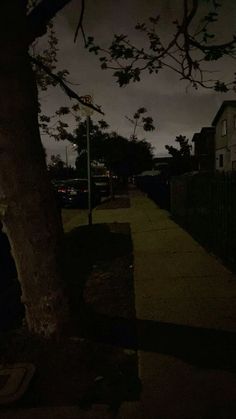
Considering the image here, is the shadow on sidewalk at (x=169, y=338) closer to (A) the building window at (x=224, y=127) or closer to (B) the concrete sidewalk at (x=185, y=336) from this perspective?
(B) the concrete sidewalk at (x=185, y=336)

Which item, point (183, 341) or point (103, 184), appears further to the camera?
point (103, 184)

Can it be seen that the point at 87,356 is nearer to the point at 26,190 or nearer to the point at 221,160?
the point at 26,190

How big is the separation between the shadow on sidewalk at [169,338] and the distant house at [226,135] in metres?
29.6

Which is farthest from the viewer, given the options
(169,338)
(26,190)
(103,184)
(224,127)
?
(224,127)

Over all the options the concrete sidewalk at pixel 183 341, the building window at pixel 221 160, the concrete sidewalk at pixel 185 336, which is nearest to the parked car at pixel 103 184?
the building window at pixel 221 160

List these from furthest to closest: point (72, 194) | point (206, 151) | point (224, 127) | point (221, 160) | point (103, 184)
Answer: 1. point (206, 151)
2. point (221, 160)
3. point (224, 127)
4. point (103, 184)
5. point (72, 194)

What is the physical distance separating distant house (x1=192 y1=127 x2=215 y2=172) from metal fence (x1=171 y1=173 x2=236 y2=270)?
3445 centimetres

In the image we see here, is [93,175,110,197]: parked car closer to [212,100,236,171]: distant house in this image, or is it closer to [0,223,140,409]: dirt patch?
[212,100,236,171]: distant house

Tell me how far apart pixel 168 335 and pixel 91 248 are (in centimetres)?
556

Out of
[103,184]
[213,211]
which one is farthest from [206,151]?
[213,211]

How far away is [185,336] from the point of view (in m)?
4.50

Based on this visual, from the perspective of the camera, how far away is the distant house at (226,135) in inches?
1342

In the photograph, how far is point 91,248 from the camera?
Result: 9992 mm

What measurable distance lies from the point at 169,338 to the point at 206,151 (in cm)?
4423
